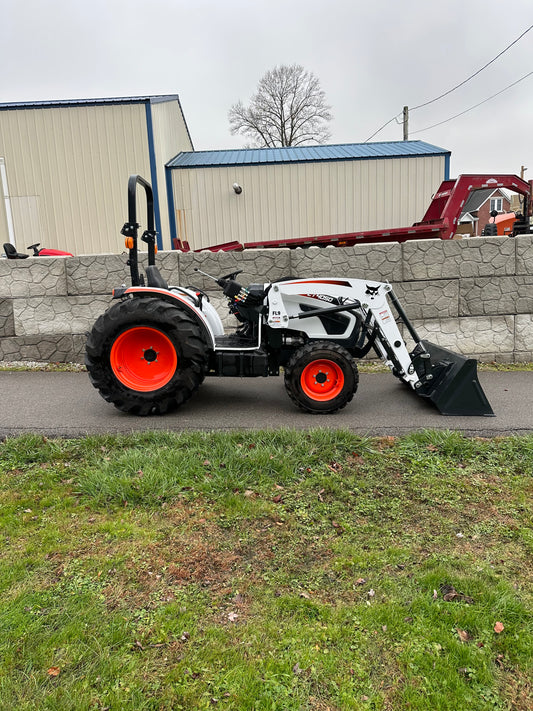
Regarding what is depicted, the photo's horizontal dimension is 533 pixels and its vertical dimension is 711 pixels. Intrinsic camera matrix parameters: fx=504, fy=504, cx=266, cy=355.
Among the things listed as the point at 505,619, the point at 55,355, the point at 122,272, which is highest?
the point at 122,272

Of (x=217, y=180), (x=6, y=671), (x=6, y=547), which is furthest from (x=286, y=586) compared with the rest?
(x=217, y=180)

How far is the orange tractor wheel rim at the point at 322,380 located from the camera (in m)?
4.97

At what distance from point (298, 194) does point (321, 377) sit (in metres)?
9.60

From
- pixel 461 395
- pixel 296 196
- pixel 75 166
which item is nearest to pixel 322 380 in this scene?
pixel 461 395

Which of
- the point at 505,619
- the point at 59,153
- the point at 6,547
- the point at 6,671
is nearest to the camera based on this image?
the point at 6,671

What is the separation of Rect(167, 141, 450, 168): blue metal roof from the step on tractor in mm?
9261

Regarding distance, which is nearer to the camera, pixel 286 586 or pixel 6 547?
pixel 286 586

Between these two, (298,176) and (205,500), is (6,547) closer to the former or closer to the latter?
(205,500)

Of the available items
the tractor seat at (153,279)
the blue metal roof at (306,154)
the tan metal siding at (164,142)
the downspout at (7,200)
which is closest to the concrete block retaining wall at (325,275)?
the tractor seat at (153,279)

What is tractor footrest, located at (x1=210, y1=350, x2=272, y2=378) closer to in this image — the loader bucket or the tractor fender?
the tractor fender

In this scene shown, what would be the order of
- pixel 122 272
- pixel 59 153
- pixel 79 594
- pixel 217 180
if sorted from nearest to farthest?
1. pixel 79 594
2. pixel 122 272
3. pixel 59 153
4. pixel 217 180

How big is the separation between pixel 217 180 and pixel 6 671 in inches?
505

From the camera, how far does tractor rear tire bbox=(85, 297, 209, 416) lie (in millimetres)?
4816

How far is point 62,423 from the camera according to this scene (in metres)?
4.74
